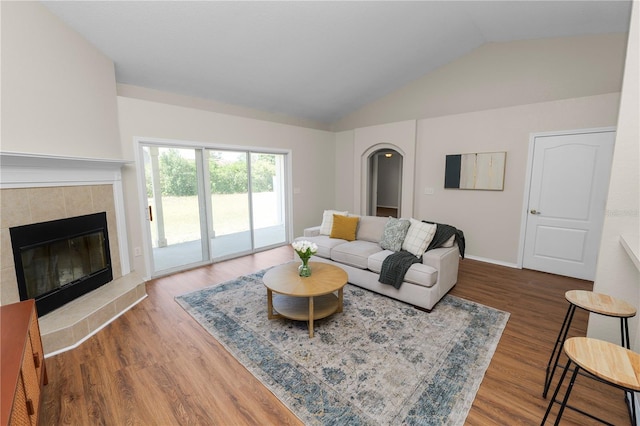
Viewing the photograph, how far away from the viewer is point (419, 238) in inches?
130

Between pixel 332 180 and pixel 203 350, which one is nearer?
pixel 203 350

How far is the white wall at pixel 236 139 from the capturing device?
3566mm

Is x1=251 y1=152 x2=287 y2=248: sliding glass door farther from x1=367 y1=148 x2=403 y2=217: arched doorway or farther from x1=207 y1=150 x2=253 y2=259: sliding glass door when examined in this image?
x1=367 y1=148 x2=403 y2=217: arched doorway

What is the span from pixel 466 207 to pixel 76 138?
546 centimetres

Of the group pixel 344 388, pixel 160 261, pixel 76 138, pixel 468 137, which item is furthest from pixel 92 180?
pixel 468 137

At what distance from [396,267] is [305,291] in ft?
3.80

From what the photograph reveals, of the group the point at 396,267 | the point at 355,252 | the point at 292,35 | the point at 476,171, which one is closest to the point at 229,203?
the point at 355,252

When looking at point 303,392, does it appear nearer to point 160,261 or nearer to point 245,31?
point 160,261

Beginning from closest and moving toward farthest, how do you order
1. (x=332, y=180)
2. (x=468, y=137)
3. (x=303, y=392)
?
(x=303, y=392) → (x=468, y=137) → (x=332, y=180)

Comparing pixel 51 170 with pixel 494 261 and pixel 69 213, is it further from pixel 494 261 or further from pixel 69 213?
pixel 494 261

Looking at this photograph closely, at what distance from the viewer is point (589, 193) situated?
364cm

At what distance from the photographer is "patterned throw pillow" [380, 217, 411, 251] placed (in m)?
3.53

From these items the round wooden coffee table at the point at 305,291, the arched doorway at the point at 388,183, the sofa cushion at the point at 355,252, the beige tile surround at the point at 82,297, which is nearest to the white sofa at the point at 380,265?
the sofa cushion at the point at 355,252

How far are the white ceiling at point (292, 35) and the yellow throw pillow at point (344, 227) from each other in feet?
7.72
